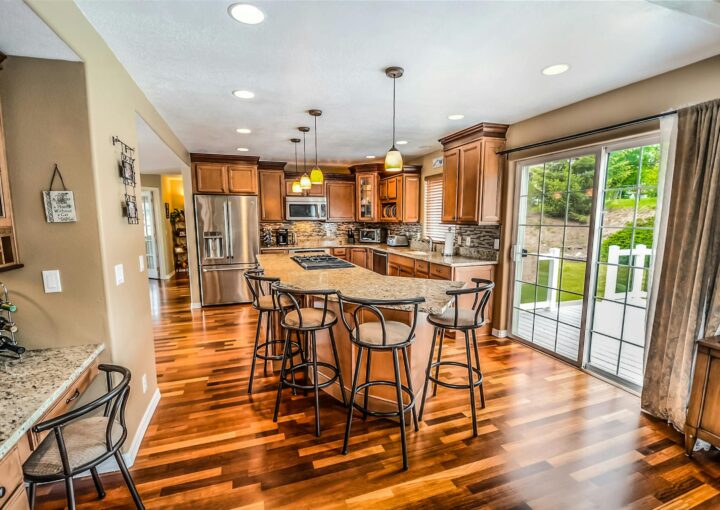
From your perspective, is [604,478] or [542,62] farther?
[542,62]

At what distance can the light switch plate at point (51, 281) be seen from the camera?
5.58 ft

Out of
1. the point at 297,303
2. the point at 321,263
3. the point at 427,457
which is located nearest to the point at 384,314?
the point at 297,303

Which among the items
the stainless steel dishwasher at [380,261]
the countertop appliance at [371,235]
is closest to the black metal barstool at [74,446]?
the stainless steel dishwasher at [380,261]

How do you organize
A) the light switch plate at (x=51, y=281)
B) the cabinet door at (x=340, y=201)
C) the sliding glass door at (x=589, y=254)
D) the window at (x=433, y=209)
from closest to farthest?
1. the light switch plate at (x=51, y=281)
2. the sliding glass door at (x=589, y=254)
3. the window at (x=433, y=209)
4. the cabinet door at (x=340, y=201)

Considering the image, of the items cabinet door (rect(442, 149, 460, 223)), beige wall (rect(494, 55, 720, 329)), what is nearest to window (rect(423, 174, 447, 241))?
cabinet door (rect(442, 149, 460, 223))

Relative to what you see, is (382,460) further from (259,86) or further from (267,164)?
(267,164)

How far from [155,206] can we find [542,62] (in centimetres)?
772

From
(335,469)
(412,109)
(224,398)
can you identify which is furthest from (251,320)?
(412,109)

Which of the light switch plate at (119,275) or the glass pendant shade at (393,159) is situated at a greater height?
the glass pendant shade at (393,159)

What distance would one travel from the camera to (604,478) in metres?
1.87

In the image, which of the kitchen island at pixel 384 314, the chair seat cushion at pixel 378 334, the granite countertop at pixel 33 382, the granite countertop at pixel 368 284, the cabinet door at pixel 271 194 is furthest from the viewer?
the cabinet door at pixel 271 194

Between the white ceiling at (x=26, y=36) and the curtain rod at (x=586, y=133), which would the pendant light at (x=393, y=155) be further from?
the white ceiling at (x=26, y=36)

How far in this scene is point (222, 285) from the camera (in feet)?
17.7

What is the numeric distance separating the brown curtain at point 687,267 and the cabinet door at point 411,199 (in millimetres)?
3610
